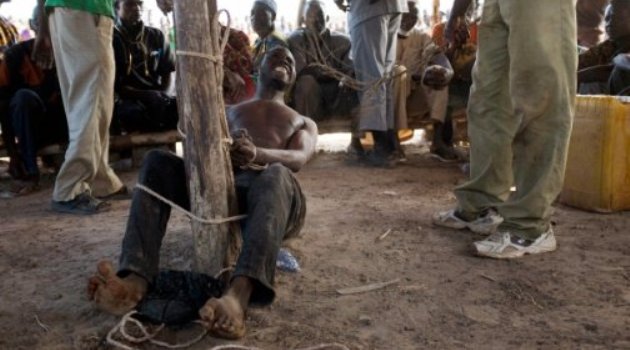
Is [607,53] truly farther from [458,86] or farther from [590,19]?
[590,19]

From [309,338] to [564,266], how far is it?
133 centimetres

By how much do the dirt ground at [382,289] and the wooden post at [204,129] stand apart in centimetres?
32

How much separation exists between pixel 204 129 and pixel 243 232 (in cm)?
42

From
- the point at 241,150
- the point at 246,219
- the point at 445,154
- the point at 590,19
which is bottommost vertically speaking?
the point at 445,154

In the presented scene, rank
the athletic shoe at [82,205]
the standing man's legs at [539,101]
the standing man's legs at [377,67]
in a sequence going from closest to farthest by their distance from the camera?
1. the standing man's legs at [539,101]
2. the athletic shoe at [82,205]
3. the standing man's legs at [377,67]

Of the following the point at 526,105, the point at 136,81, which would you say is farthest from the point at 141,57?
the point at 526,105

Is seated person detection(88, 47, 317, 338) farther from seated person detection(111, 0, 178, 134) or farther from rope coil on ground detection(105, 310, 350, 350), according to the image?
seated person detection(111, 0, 178, 134)

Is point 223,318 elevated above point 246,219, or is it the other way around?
point 246,219

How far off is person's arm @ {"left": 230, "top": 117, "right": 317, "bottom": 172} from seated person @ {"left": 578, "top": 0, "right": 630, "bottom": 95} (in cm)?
309

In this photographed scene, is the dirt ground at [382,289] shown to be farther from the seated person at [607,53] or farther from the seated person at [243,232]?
the seated person at [607,53]

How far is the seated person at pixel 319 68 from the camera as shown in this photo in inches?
225

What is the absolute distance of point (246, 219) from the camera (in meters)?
2.23

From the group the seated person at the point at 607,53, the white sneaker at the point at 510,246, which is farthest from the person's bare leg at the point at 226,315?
the seated person at the point at 607,53

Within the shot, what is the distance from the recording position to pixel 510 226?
280 cm
